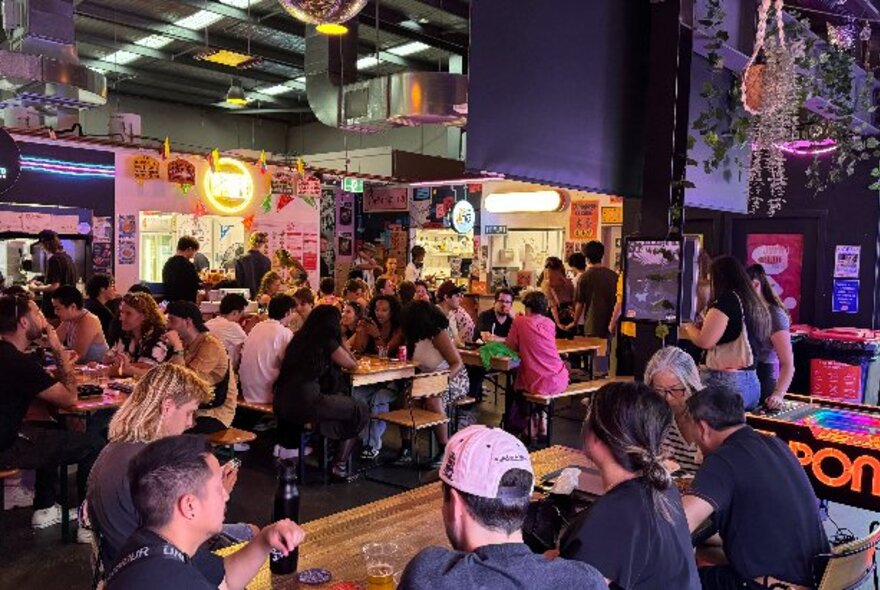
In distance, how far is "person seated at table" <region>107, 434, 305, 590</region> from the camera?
179 centimetres

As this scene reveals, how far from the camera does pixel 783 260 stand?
9266 millimetres

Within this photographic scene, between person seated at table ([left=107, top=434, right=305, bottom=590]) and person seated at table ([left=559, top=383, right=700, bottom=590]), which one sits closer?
person seated at table ([left=107, top=434, right=305, bottom=590])

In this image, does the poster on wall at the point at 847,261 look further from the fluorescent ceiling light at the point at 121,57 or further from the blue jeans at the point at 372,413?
the fluorescent ceiling light at the point at 121,57

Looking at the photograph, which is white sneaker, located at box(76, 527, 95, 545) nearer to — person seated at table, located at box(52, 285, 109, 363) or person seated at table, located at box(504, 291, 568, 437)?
person seated at table, located at box(52, 285, 109, 363)

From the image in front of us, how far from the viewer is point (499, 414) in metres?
9.09

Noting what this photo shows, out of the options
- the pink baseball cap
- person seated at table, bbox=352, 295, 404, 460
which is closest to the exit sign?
person seated at table, bbox=352, 295, 404, 460

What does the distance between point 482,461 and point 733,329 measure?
359cm

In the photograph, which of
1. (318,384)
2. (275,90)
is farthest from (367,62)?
(318,384)

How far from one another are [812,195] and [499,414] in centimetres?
446

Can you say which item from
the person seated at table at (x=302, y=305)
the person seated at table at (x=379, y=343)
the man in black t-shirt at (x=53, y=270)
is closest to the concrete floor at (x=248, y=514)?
the person seated at table at (x=379, y=343)

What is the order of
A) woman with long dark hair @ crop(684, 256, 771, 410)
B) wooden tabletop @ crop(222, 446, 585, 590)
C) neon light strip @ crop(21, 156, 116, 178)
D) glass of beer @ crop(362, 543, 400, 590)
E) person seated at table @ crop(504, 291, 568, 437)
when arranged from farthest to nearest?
neon light strip @ crop(21, 156, 116, 178), person seated at table @ crop(504, 291, 568, 437), woman with long dark hair @ crop(684, 256, 771, 410), wooden tabletop @ crop(222, 446, 585, 590), glass of beer @ crop(362, 543, 400, 590)

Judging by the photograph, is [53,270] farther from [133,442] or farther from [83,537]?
[133,442]

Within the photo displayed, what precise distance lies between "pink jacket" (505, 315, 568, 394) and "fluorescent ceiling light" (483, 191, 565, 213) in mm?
6826

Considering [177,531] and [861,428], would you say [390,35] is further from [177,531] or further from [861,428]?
[177,531]
